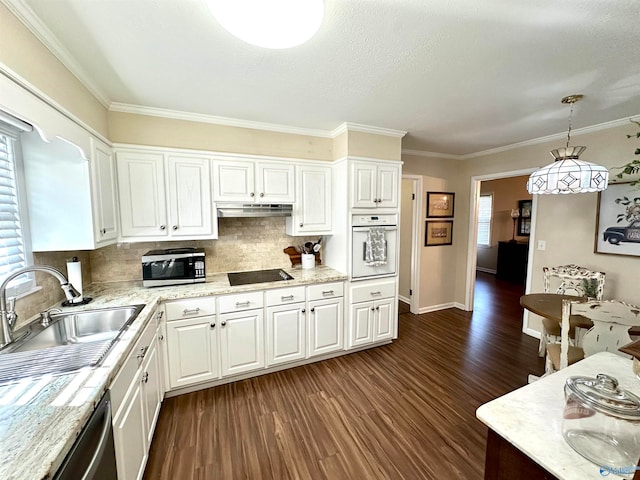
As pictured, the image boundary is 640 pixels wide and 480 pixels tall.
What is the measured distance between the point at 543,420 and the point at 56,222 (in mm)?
2718

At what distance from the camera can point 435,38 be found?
1425 millimetres

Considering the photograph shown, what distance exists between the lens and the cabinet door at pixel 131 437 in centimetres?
120

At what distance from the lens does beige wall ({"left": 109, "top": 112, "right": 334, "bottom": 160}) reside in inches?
91.0

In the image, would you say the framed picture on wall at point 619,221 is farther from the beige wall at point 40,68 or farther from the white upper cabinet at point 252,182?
the beige wall at point 40,68

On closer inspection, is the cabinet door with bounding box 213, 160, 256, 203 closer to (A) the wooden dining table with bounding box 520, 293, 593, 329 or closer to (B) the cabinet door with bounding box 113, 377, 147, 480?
(B) the cabinet door with bounding box 113, 377, 147, 480

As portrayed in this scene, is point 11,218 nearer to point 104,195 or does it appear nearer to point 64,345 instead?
point 104,195

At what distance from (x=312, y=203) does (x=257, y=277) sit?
0.97 metres

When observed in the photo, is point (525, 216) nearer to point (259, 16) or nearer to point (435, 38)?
point (435, 38)

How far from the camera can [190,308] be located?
220 cm

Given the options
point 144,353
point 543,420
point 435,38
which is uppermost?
point 435,38

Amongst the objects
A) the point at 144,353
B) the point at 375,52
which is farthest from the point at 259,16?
the point at 144,353

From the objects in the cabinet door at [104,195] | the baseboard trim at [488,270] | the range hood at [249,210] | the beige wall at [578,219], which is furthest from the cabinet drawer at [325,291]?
the baseboard trim at [488,270]

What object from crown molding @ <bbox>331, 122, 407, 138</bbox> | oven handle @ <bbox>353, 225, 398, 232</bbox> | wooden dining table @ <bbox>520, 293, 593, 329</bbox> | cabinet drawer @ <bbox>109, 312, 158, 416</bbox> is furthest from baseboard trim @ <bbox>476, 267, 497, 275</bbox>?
cabinet drawer @ <bbox>109, 312, 158, 416</bbox>

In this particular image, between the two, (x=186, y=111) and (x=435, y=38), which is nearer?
(x=435, y=38)
